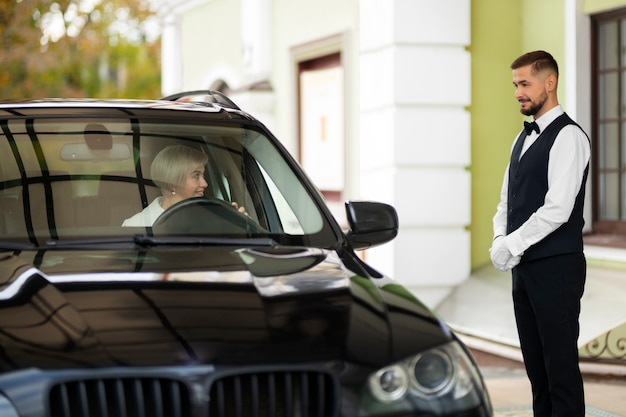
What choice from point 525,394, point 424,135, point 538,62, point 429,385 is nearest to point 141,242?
point 429,385

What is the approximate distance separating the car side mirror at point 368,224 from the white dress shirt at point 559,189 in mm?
767

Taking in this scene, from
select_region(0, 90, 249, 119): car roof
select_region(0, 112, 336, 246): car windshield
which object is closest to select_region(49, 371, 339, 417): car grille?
select_region(0, 112, 336, 246): car windshield

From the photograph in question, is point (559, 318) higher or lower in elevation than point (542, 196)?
lower

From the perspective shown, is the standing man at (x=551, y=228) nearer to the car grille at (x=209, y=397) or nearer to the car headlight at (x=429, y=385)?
the car headlight at (x=429, y=385)

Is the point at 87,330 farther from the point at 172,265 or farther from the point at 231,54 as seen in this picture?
the point at 231,54

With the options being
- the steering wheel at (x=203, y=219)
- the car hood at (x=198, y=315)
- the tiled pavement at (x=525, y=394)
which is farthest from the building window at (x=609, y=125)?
the car hood at (x=198, y=315)

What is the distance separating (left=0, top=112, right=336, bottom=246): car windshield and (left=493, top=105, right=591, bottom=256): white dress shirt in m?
1.00

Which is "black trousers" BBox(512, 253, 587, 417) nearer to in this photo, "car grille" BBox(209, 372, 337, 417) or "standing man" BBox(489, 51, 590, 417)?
"standing man" BBox(489, 51, 590, 417)

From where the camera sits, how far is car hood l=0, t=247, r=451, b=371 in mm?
2936

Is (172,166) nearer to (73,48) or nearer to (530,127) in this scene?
(530,127)

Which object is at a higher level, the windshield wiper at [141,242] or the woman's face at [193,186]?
the woman's face at [193,186]

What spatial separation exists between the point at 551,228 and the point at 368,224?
3.15 feet

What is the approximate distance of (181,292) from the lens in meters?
3.26

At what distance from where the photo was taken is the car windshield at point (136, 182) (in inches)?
164
